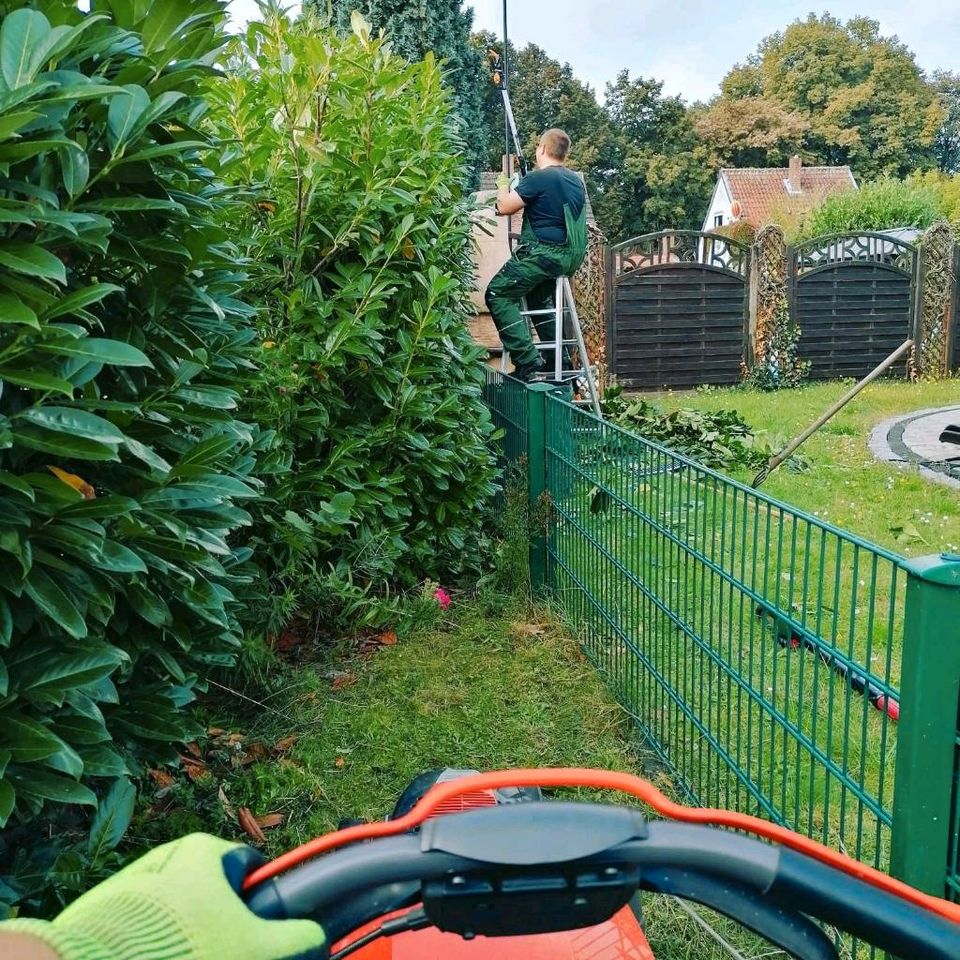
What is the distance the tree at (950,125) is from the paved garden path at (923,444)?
71405 mm

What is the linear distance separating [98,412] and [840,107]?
63.5 meters

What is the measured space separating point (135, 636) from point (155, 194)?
1.05m

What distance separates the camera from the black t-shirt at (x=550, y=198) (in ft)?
21.1

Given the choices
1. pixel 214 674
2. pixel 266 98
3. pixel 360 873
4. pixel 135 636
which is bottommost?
pixel 214 674

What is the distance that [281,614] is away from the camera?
3764 mm

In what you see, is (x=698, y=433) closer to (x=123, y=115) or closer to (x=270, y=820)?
(x=270, y=820)

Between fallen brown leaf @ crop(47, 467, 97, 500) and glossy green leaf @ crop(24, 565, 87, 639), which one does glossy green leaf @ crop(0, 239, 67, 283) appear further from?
glossy green leaf @ crop(24, 565, 87, 639)

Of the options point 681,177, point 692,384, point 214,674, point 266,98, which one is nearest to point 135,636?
point 214,674

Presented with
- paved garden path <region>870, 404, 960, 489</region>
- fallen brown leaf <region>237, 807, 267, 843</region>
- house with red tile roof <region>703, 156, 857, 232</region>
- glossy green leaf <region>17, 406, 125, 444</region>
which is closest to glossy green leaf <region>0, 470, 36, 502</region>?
glossy green leaf <region>17, 406, 125, 444</region>

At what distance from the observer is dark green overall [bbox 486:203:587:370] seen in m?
6.52

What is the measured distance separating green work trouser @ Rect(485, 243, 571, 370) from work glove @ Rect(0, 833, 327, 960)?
6.01 m

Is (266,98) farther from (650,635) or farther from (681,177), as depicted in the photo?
(681,177)

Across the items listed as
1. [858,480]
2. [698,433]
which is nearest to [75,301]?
[858,480]

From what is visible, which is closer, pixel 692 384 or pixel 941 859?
pixel 941 859
